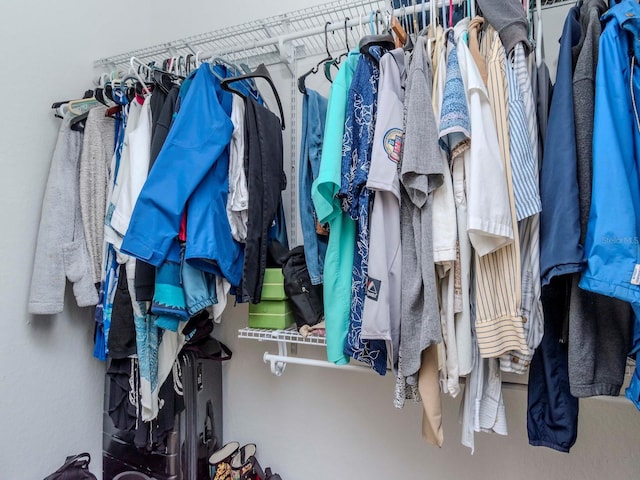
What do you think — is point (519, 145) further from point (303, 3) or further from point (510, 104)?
point (303, 3)

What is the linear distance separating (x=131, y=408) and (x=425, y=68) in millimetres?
1367

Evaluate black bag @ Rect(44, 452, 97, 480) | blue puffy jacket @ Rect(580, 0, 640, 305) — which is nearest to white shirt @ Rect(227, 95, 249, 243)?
blue puffy jacket @ Rect(580, 0, 640, 305)

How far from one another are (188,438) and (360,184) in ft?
3.73

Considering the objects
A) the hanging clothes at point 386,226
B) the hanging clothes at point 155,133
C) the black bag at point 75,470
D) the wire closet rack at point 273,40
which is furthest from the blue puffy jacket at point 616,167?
the black bag at point 75,470

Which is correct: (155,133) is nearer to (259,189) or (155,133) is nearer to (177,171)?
(177,171)

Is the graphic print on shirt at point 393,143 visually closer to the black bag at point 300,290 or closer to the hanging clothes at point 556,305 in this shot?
the hanging clothes at point 556,305

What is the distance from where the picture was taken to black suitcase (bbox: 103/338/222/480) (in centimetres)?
124

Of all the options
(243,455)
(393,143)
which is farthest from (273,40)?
(243,455)

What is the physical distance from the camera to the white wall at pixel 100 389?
108cm

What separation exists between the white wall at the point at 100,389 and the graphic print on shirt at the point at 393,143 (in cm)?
69

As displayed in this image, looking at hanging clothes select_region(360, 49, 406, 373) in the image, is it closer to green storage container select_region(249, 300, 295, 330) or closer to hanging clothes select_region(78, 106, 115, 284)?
green storage container select_region(249, 300, 295, 330)

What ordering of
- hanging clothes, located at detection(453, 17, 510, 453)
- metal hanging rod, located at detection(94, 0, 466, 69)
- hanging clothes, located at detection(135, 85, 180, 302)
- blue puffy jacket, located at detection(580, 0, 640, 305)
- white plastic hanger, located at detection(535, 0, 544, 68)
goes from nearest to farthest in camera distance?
blue puffy jacket, located at detection(580, 0, 640, 305), hanging clothes, located at detection(453, 17, 510, 453), white plastic hanger, located at detection(535, 0, 544, 68), hanging clothes, located at detection(135, 85, 180, 302), metal hanging rod, located at detection(94, 0, 466, 69)

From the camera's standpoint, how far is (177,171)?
0.87 meters

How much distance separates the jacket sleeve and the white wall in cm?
53
